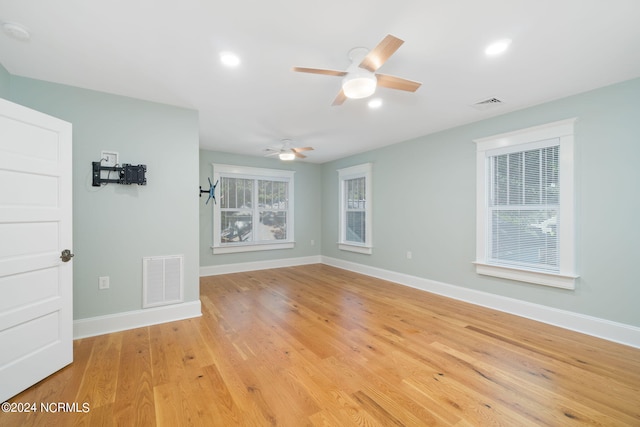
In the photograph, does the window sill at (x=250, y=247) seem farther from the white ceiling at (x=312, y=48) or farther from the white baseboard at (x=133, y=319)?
the white ceiling at (x=312, y=48)

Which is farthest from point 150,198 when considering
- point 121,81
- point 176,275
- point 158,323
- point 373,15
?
point 373,15

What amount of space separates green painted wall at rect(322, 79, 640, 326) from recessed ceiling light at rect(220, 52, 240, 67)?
331cm

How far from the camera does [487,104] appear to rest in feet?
10.8

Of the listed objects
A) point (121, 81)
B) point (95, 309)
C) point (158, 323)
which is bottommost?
point (158, 323)

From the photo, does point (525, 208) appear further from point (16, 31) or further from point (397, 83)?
point (16, 31)

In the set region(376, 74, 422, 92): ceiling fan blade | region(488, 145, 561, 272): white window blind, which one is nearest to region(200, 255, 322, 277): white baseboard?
region(488, 145, 561, 272): white window blind

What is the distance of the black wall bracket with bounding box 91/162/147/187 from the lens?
114 inches

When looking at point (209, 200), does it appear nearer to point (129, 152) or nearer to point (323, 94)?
point (129, 152)

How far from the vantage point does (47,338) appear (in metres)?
2.15

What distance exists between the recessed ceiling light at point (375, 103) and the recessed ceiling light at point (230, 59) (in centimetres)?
159

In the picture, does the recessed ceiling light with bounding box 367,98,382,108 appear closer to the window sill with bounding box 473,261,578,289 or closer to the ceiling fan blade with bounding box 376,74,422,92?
the ceiling fan blade with bounding box 376,74,422,92

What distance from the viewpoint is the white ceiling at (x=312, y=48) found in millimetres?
1773

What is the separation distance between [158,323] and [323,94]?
10.6ft

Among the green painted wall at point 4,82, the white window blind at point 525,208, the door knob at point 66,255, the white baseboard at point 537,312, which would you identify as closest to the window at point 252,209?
the white baseboard at point 537,312
